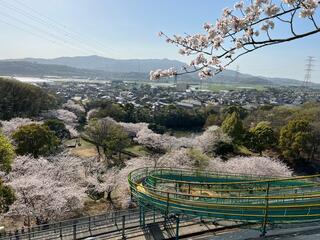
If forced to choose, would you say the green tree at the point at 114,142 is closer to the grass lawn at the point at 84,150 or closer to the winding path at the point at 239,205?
the grass lawn at the point at 84,150

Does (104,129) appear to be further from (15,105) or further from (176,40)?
(176,40)

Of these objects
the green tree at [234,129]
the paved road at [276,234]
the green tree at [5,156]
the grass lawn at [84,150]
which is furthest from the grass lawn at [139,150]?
the paved road at [276,234]

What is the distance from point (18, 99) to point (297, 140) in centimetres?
3239

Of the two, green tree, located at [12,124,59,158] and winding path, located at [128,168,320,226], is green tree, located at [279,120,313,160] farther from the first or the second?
green tree, located at [12,124,59,158]

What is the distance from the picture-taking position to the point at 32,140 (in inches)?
989

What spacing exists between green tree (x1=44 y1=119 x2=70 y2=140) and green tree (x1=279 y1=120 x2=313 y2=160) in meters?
21.7

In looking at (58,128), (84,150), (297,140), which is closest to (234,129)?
(297,140)

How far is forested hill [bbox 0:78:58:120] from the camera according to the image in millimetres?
42531

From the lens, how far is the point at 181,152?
2705 centimetres

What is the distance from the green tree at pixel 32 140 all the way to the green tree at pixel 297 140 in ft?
67.3

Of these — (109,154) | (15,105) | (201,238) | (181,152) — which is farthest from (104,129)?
(201,238)

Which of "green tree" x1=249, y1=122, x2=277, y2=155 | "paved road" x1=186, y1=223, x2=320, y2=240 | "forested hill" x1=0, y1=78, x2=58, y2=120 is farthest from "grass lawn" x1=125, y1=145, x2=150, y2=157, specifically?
"paved road" x1=186, y1=223, x2=320, y2=240

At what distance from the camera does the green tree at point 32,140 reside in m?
24.7

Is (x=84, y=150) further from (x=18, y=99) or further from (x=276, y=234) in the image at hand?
(x=276, y=234)
